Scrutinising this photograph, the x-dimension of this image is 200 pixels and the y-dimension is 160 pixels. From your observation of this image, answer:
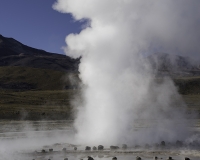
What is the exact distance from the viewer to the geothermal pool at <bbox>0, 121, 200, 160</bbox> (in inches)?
765

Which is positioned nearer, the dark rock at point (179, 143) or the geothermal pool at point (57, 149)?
the geothermal pool at point (57, 149)

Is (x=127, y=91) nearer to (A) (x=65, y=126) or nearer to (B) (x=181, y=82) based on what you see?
(A) (x=65, y=126)

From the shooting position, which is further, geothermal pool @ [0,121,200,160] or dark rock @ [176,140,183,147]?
dark rock @ [176,140,183,147]

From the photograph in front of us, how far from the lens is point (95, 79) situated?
28734 millimetres

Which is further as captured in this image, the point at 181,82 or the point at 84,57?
the point at 181,82

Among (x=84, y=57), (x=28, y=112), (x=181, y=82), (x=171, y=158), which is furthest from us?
(x=181, y=82)

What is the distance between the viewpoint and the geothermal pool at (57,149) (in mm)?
19425

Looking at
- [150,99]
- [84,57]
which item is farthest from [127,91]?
[150,99]

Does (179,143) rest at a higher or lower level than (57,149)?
higher

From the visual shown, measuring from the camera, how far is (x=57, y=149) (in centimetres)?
→ 2212

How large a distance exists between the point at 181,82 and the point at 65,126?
76.3 meters

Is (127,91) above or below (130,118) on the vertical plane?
above

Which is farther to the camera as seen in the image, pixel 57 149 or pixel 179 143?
pixel 179 143

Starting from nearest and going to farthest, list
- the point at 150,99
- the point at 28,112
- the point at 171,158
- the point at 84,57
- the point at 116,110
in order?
the point at 171,158, the point at 116,110, the point at 84,57, the point at 28,112, the point at 150,99
